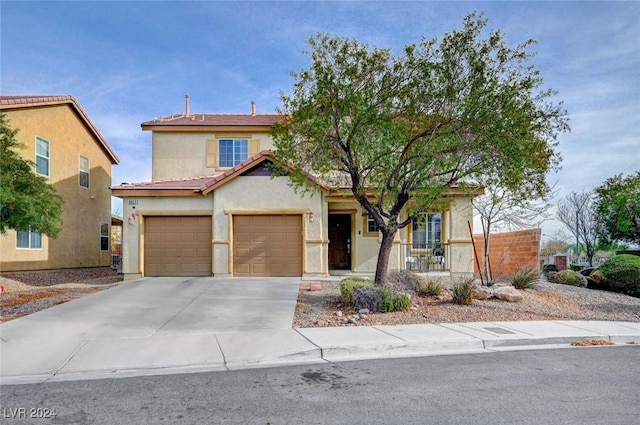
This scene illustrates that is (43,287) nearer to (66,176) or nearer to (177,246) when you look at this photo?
(177,246)

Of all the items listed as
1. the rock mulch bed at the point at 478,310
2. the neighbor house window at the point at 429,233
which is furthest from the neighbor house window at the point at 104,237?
the neighbor house window at the point at 429,233

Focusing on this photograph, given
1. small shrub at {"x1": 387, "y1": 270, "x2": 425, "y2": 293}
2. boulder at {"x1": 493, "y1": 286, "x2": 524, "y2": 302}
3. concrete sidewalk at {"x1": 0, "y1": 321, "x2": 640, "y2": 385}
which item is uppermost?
small shrub at {"x1": 387, "y1": 270, "x2": 425, "y2": 293}

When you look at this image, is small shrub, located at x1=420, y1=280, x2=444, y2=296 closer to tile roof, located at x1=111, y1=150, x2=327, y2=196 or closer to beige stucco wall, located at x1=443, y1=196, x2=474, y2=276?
beige stucco wall, located at x1=443, y1=196, x2=474, y2=276

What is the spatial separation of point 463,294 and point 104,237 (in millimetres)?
20378

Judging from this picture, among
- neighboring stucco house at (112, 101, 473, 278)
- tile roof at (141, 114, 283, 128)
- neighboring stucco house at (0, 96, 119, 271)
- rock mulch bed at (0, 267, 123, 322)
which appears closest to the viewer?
rock mulch bed at (0, 267, 123, 322)

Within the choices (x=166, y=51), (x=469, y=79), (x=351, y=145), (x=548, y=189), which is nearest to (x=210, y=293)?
(x=351, y=145)

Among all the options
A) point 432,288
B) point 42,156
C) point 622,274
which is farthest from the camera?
point 42,156

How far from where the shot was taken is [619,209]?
2594 centimetres

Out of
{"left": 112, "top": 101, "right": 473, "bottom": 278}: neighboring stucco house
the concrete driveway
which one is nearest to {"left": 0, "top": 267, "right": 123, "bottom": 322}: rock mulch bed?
the concrete driveway

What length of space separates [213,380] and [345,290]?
6100mm

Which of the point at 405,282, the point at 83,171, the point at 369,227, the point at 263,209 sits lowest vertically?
the point at 405,282

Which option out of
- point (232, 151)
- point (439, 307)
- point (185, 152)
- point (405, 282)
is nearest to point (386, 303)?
point (439, 307)

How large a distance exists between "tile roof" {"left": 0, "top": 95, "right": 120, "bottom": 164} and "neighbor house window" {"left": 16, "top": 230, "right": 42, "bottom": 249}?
4964mm

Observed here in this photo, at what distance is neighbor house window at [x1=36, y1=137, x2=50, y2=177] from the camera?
64.7 ft
